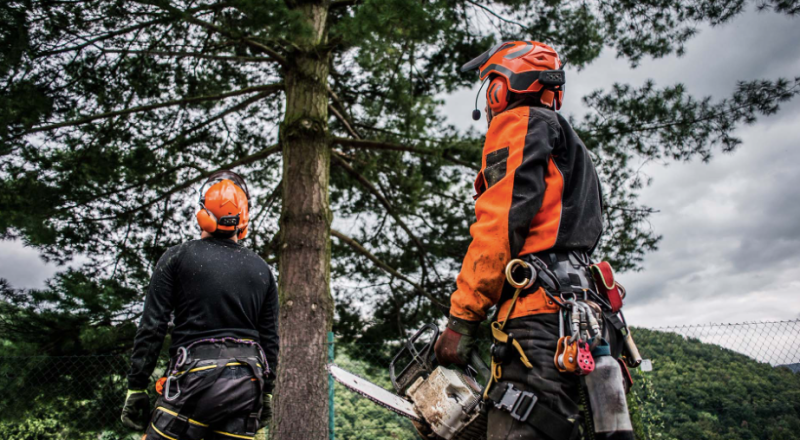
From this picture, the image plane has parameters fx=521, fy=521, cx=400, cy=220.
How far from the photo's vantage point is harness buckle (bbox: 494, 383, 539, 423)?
176 cm

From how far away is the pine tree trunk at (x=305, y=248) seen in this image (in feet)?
16.5

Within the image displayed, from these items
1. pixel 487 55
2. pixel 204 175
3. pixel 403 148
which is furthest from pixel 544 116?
pixel 204 175

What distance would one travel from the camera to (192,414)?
8.66 feet

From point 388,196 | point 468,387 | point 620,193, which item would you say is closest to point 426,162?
point 388,196

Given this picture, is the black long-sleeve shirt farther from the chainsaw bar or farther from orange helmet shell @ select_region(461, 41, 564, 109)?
orange helmet shell @ select_region(461, 41, 564, 109)

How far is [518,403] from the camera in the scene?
1.78 meters

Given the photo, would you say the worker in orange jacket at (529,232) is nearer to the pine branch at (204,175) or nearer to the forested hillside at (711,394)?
the forested hillside at (711,394)

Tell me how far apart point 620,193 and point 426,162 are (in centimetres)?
258

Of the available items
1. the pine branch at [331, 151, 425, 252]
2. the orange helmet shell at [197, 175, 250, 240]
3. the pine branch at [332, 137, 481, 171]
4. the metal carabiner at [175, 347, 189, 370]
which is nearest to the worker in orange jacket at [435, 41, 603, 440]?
the metal carabiner at [175, 347, 189, 370]

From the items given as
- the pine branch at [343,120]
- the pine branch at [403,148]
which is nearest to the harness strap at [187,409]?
the pine branch at [403,148]

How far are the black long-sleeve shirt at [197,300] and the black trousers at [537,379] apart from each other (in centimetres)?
162

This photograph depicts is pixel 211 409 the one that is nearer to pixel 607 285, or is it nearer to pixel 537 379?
pixel 537 379

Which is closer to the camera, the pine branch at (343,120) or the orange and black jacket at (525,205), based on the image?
the orange and black jacket at (525,205)

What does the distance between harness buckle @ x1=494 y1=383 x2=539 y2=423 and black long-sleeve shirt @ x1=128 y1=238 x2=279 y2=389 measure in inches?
65.2
